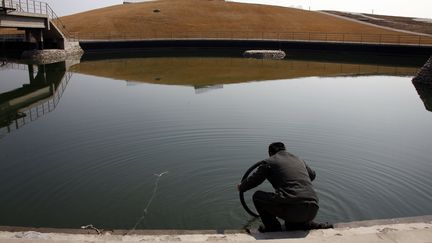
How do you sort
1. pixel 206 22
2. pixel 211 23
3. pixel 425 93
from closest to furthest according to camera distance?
pixel 425 93 < pixel 211 23 < pixel 206 22

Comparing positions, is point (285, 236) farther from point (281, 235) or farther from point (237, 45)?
point (237, 45)

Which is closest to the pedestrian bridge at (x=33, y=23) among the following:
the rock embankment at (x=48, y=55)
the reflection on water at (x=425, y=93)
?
the rock embankment at (x=48, y=55)

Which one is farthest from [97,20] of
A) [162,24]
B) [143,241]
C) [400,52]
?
[143,241]

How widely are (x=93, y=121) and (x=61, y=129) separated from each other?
140 centimetres

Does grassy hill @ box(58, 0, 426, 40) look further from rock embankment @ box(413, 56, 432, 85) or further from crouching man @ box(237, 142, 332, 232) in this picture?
crouching man @ box(237, 142, 332, 232)

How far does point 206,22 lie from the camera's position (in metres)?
68.5

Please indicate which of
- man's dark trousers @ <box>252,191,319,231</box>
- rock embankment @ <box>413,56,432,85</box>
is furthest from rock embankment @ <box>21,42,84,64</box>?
man's dark trousers @ <box>252,191,319,231</box>

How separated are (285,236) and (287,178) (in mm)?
779

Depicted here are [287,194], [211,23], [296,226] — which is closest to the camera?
[287,194]

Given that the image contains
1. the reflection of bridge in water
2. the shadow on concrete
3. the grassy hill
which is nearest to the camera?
the shadow on concrete

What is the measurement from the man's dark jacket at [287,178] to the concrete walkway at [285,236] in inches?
20.1

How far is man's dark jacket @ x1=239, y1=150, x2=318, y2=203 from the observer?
578cm

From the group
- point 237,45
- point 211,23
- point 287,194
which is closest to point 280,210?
point 287,194

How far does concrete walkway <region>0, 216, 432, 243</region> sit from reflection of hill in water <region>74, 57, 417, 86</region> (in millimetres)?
20738
